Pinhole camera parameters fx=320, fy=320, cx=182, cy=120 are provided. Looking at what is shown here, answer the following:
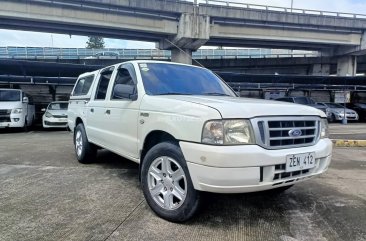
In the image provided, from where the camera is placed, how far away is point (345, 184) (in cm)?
500

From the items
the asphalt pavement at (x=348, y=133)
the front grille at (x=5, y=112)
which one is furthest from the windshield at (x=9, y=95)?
the asphalt pavement at (x=348, y=133)

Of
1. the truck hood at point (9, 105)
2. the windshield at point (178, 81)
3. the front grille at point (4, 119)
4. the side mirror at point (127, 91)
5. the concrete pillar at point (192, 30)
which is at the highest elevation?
the concrete pillar at point (192, 30)

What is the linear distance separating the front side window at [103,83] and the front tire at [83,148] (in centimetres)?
96

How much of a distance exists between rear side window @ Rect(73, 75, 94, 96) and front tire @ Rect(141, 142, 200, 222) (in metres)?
3.15

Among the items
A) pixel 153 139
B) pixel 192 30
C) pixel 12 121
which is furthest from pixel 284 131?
pixel 192 30

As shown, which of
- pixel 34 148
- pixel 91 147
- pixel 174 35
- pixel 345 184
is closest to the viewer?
pixel 345 184

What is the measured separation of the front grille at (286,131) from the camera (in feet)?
10.0

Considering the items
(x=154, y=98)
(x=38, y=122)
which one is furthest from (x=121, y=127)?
(x=38, y=122)

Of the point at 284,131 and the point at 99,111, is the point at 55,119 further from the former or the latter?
the point at 284,131

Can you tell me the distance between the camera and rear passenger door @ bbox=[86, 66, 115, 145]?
16.9 feet

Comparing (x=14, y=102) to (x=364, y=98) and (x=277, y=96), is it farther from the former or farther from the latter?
(x=364, y=98)

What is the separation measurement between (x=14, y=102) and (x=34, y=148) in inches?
257

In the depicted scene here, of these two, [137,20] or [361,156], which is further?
[137,20]

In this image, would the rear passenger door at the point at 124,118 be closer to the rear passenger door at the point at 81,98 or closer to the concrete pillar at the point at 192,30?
the rear passenger door at the point at 81,98
